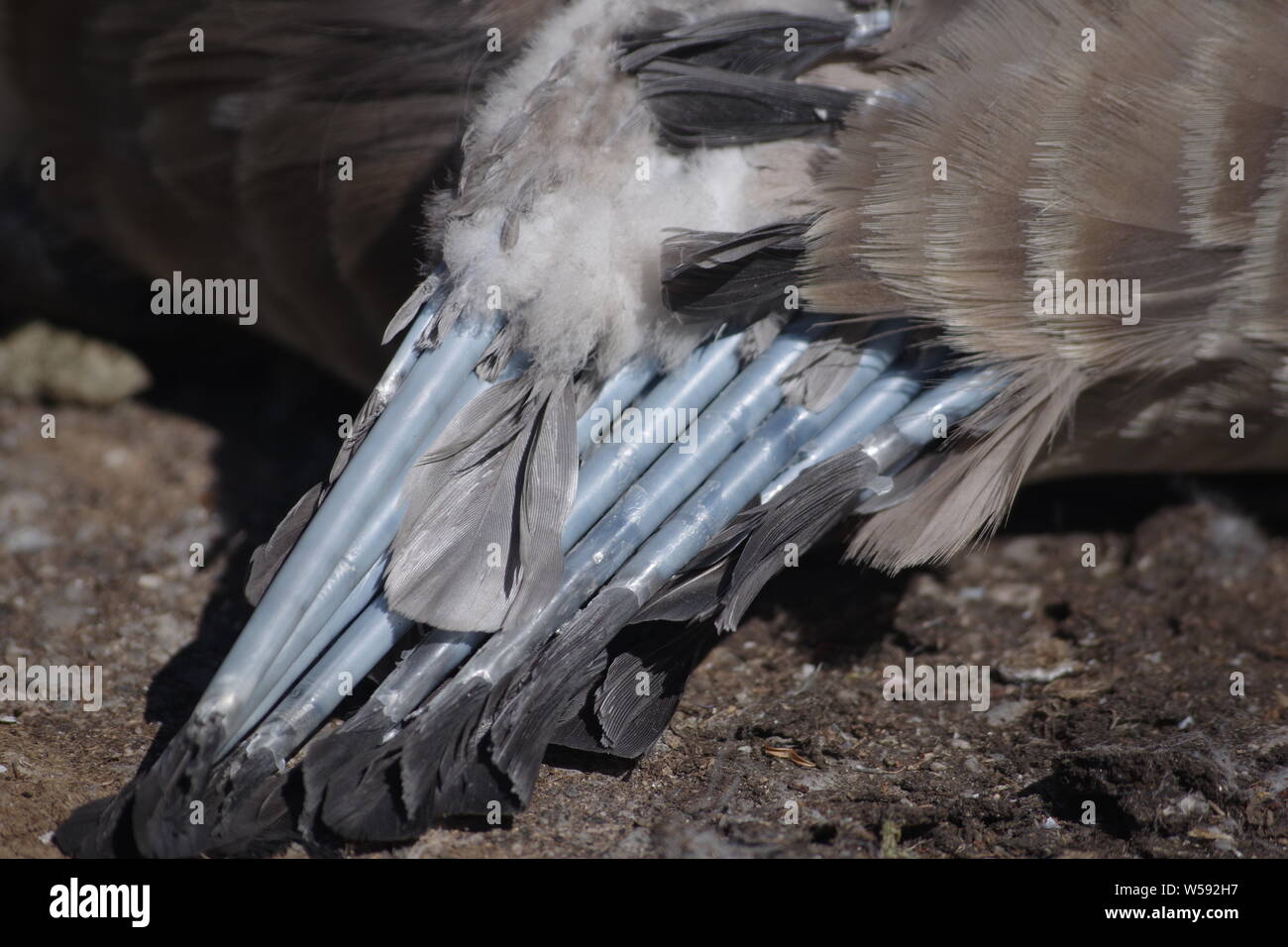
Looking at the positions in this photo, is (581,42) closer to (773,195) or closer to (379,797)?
(773,195)

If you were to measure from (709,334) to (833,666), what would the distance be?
1.88 feet

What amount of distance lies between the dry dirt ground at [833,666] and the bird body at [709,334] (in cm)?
16

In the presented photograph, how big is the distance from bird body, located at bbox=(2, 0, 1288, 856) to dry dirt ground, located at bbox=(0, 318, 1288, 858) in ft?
0.54

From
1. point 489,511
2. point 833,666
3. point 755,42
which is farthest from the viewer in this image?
point 833,666

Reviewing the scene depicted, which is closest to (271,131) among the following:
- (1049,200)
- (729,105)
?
(729,105)

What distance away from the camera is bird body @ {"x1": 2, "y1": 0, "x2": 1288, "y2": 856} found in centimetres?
140

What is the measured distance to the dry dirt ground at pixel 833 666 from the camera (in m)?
1.41

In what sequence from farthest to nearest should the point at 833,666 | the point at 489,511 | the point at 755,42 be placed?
the point at 833,666, the point at 755,42, the point at 489,511

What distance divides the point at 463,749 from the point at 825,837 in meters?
0.44

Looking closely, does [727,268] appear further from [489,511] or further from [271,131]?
[271,131]

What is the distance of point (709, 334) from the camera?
157cm

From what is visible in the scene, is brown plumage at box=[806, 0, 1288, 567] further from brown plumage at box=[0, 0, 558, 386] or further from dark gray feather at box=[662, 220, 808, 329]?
brown plumage at box=[0, 0, 558, 386]

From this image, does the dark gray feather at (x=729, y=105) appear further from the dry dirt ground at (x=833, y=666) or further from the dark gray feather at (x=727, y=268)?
the dry dirt ground at (x=833, y=666)

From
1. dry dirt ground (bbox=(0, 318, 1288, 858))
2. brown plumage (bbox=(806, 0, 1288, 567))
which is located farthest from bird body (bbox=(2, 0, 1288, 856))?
dry dirt ground (bbox=(0, 318, 1288, 858))
